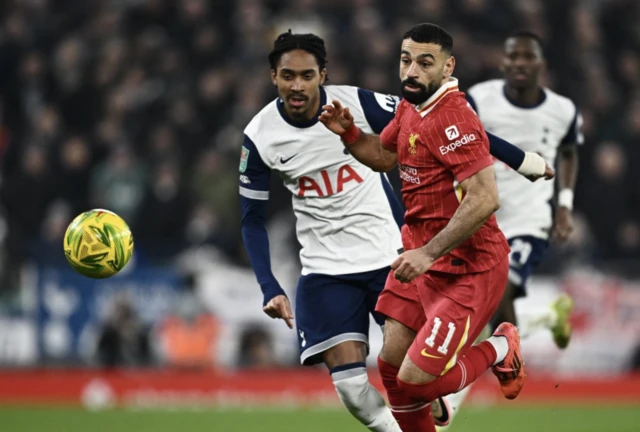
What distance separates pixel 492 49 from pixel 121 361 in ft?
19.1

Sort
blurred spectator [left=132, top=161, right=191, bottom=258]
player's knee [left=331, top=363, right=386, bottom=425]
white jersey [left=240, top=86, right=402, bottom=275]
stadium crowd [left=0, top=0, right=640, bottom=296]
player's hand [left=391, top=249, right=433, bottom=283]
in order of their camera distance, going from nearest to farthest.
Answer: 1. player's hand [left=391, top=249, right=433, bottom=283]
2. player's knee [left=331, top=363, right=386, bottom=425]
3. white jersey [left=240, top=86, right=402, bottom=275]
4. stadium crowd [left=0, top=0, right=640, bottom=296]
5. blurred spectator [left=132, top=161, right=191, bottom=258]

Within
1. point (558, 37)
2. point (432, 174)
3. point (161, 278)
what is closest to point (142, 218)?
point (161, 278)

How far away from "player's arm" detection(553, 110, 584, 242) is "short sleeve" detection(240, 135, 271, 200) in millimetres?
2573

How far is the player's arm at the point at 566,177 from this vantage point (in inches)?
345

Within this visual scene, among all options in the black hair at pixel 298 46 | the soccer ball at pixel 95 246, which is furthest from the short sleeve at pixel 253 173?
the soccer ball at pixel 95 246

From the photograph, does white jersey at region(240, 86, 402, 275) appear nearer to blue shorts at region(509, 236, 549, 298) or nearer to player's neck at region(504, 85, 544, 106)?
blue shorts at region(509, 236, 549, 298)

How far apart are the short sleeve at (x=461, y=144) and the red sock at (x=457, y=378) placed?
3.58ft

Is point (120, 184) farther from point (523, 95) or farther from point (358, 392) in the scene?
point (358, 392)

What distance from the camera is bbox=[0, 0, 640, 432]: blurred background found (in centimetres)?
1277

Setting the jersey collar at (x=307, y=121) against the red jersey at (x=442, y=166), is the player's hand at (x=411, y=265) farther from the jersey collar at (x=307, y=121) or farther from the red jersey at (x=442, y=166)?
the jersey collar at (x=307, y=121)

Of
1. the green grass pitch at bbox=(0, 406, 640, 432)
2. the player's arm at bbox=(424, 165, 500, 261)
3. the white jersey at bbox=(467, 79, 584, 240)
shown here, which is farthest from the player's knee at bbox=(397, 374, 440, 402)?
the green grass pitch at bbox=(0, 406, 640, 432)

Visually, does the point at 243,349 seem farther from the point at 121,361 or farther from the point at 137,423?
the point at 137,423

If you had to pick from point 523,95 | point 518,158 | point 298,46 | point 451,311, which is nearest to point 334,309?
point 451,311

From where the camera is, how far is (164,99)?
15.2 metres
